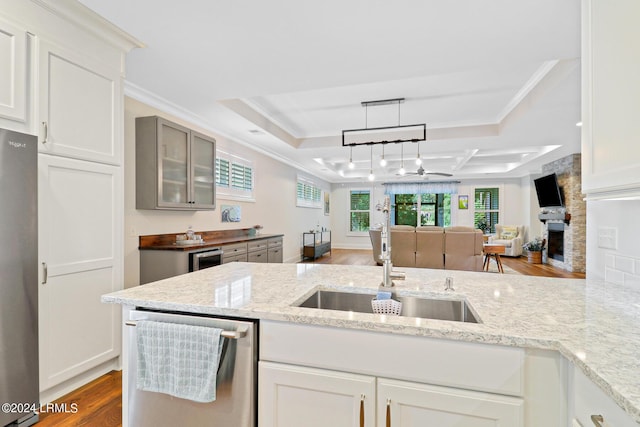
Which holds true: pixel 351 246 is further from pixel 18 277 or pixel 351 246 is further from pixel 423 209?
pixel 18 277

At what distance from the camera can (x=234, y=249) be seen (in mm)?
3979

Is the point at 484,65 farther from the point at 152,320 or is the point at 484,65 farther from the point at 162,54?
the point at 152,320

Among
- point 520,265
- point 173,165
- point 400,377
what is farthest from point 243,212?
point 520,265

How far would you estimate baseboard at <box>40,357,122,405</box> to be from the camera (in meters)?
2.02

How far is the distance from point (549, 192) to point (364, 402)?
779cm

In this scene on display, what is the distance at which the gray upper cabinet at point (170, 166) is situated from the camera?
316 cm

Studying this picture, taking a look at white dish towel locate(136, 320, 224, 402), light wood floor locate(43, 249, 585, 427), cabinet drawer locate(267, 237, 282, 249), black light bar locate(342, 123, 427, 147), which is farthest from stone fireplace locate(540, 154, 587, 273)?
light wood floor locate(43, 249, 585, 427)

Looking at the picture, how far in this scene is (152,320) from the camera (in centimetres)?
125

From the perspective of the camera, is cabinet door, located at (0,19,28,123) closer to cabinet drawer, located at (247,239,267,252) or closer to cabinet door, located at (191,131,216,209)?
cabinet door, located at (191,131,216,209)

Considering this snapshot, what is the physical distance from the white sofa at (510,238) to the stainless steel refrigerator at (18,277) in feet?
28.9

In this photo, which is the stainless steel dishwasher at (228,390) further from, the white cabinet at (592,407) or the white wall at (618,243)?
the white wall at (618,243)

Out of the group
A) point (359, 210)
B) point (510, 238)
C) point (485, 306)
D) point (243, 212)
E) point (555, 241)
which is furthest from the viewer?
point (359, 210)

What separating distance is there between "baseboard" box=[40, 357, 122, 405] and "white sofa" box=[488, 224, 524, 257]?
8.33m

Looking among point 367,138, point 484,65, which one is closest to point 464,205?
point 367,138
